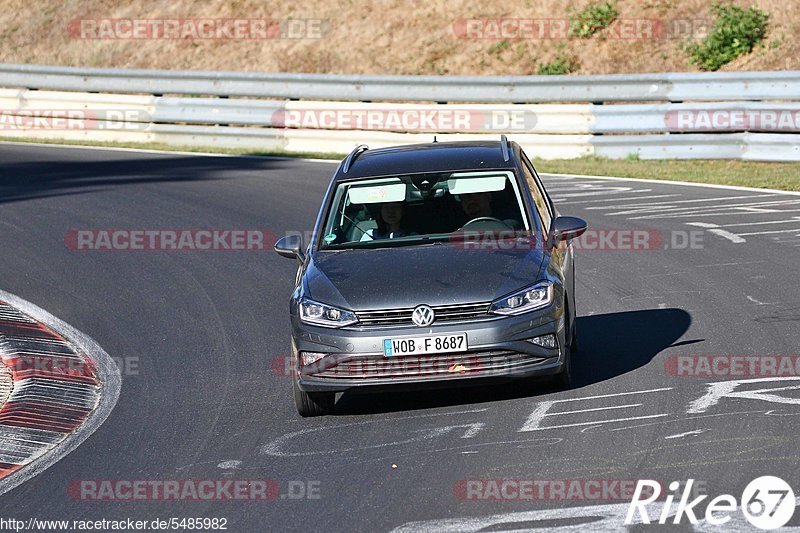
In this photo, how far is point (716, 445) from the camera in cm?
747

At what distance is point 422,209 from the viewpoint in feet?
31.6

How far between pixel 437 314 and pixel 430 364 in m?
0.32

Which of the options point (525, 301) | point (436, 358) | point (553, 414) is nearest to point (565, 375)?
point (553, 414)

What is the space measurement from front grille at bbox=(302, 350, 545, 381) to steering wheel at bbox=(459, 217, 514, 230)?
1340 millimetres

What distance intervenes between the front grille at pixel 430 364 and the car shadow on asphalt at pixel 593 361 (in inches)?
11.8

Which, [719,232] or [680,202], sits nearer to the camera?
[719,232]

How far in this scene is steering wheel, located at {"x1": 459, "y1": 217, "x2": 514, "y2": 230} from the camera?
947cm

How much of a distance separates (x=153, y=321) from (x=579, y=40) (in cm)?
1806

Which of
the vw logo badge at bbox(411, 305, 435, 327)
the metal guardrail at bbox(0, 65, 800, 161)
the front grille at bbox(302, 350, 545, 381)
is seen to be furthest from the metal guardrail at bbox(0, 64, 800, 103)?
the vw logo badge at bbox(411, 305, 435, 327)

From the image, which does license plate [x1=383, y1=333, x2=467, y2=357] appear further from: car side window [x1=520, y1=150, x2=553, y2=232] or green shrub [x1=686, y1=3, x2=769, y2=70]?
green shrub [x1=686, y1=3, x2=769, y2=70]

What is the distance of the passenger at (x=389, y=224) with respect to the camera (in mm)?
9508

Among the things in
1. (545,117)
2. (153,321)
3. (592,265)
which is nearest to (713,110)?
(545,117)

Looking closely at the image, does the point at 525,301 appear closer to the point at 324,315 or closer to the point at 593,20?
the point at 324,315

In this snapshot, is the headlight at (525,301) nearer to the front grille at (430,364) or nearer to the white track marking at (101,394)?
the front grille at (430,364)
